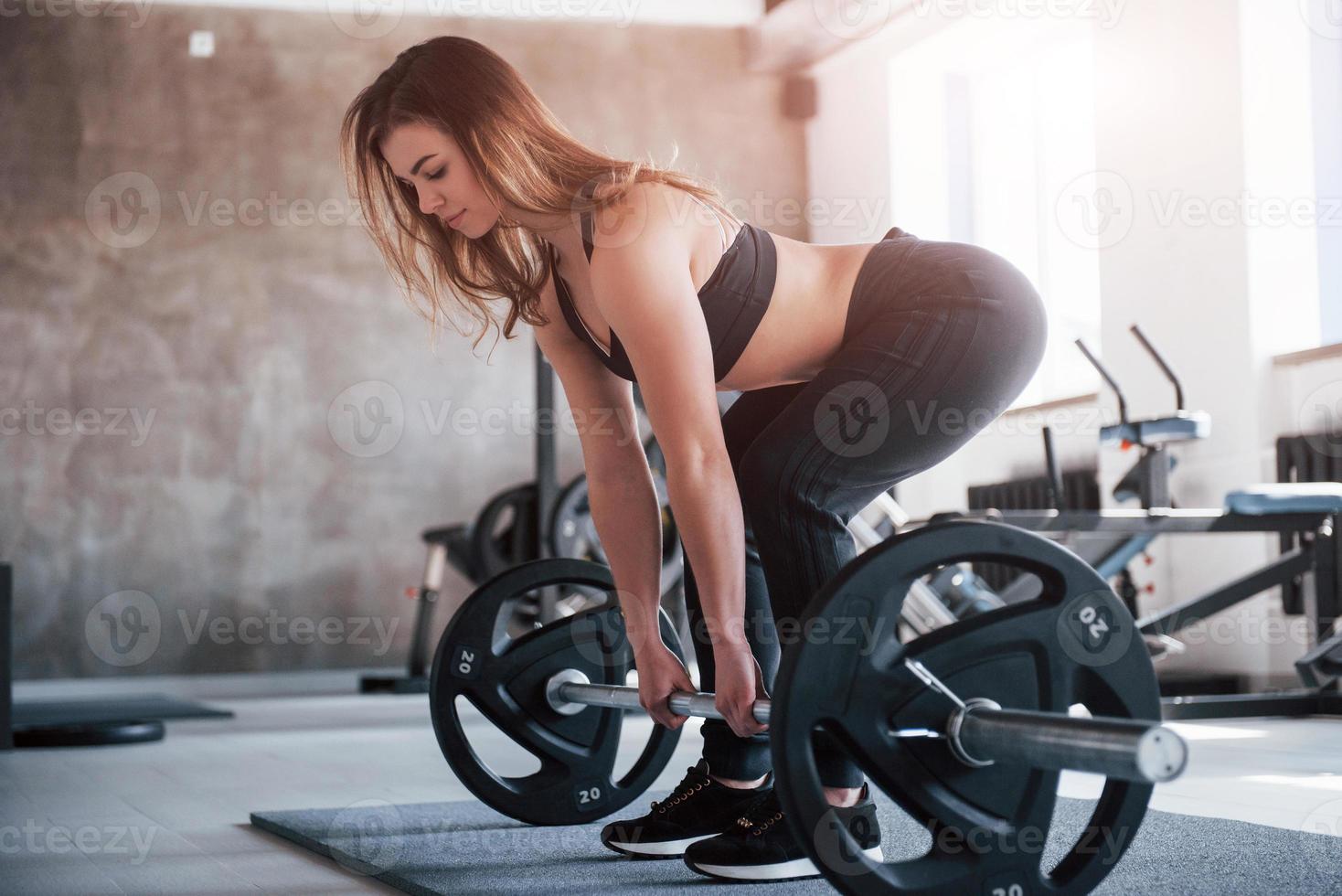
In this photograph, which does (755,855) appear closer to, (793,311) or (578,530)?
(793,311)

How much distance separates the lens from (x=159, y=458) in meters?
6.45

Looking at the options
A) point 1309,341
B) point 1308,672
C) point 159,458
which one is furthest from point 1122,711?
point 159,458

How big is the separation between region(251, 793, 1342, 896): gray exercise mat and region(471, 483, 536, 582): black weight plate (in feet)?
11.1

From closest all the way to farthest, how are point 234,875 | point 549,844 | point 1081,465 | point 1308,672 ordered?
point 234,875 < point 549,844 < point 1308,672 < point 1081,465

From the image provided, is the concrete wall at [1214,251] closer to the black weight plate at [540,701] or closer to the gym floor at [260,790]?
the gym floor at [260,790]

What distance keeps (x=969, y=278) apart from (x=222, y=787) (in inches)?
77.4

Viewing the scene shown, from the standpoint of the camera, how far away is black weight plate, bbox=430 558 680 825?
2018 millimetres

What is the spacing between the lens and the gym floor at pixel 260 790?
70.6 inches

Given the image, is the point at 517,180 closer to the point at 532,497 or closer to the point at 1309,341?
the point at 1309,341

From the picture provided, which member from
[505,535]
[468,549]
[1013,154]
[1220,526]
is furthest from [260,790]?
[1013,154]

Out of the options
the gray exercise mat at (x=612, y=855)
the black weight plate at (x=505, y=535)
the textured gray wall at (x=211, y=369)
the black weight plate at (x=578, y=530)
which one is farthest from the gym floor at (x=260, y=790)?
the textured gray wall at (x=211, y=369)

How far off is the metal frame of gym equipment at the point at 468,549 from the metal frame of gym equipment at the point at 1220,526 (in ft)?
4.78

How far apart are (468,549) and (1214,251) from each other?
3273 millimetres

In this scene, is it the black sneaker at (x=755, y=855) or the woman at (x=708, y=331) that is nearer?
the woman at (x=708, y=331)
